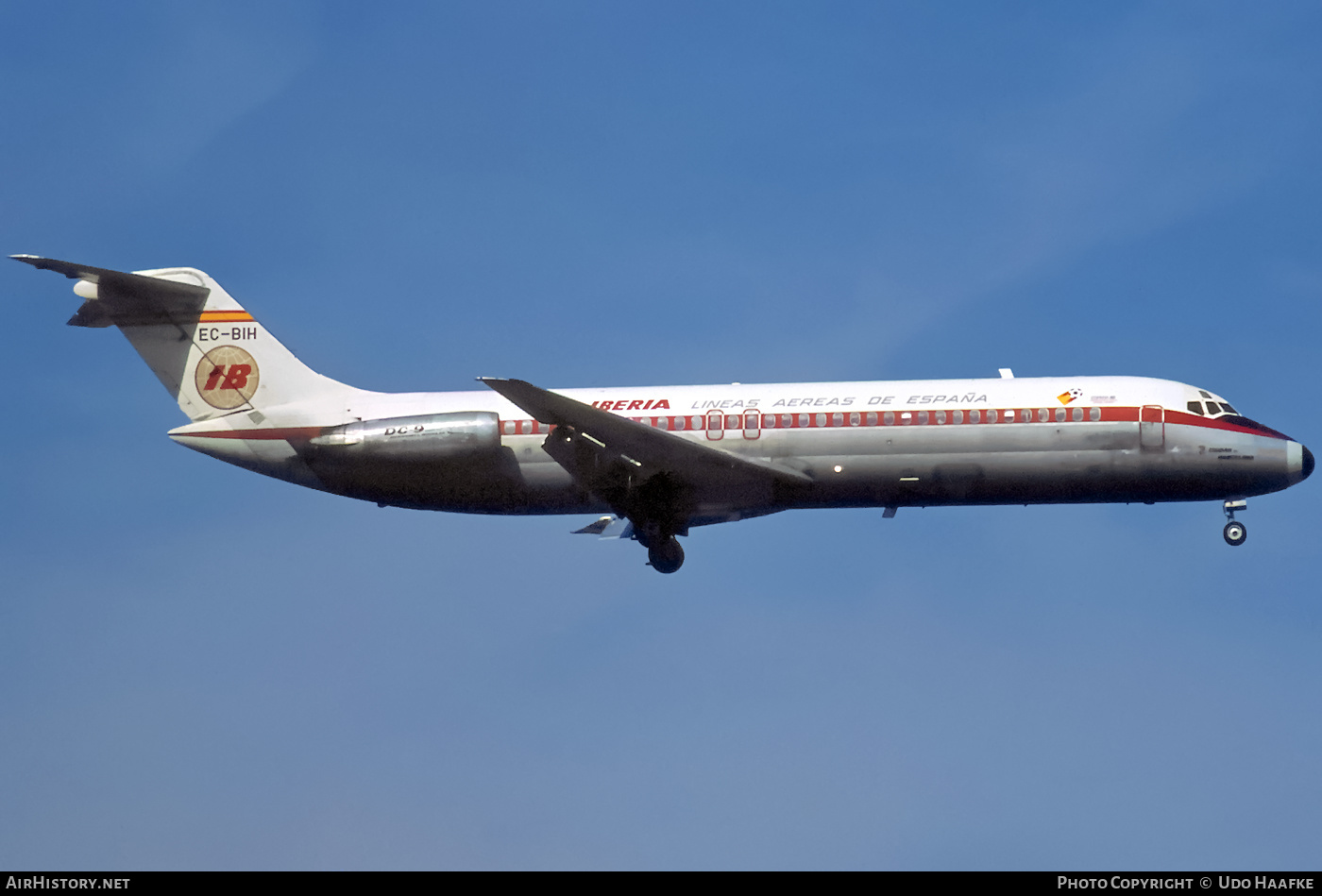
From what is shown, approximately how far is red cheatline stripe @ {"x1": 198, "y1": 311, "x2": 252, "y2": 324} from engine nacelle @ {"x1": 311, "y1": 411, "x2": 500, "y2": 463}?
4.90 metres

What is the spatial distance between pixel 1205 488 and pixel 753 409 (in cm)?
979

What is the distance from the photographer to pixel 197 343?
1374 inches

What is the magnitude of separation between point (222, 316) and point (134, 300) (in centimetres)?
197

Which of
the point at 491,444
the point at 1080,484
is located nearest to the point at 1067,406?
the point at 1080,484

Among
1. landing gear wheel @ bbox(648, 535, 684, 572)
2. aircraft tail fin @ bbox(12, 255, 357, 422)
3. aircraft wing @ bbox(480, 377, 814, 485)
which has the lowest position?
landing gear wheel @ bbox(648, 535, 684, 572)

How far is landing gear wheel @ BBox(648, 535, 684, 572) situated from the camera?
33.8 metres

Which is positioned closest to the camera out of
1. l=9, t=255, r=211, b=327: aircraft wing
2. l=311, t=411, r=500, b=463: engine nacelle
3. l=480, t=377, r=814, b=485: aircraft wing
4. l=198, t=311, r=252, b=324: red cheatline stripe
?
l=480, t=377, r=814, b=485: aircraft wing

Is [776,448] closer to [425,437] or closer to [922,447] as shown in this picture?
[922,447]

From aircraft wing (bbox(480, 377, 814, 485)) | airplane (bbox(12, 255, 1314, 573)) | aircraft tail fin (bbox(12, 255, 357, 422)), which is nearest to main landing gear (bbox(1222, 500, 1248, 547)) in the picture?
airplane (bbox(12, 255, 1314, 573))

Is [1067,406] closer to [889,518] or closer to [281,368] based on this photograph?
[889,518]

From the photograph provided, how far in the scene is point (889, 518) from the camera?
33.0m

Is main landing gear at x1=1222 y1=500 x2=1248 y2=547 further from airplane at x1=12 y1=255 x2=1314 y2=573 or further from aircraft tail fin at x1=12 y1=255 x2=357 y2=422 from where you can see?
aircraft tail fin at x1=12 y1=255 x2=357 y2=422

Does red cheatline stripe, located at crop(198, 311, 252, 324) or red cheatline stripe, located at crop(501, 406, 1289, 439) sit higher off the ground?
red cheatline stripe, located at crop(198, 311, 252, 324)

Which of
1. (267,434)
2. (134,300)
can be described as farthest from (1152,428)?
(134,300)
